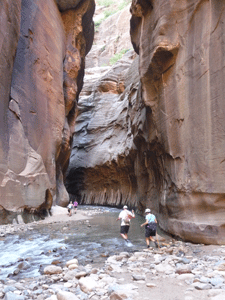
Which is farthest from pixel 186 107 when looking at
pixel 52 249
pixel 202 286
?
pixel 52 249

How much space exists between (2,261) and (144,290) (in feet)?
13.0

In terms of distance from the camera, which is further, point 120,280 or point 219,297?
point 120,280

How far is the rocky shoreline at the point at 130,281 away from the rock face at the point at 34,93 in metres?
7.65

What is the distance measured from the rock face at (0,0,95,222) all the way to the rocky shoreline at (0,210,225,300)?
25.1 feet

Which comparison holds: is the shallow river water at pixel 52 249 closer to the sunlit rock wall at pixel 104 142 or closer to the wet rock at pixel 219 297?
the wet rock at pixel 219 297

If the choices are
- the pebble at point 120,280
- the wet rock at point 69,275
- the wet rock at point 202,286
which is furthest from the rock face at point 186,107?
the wet rock at point 69,275

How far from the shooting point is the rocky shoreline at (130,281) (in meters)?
3.76

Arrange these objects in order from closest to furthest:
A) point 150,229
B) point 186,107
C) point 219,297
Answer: point 219,297
point 150,229
point 186,107

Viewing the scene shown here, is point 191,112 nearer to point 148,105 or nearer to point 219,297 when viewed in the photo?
point 148,105

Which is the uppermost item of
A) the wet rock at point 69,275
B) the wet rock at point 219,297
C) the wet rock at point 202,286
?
the wet rock at point 219,297

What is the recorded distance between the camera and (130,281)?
453cm

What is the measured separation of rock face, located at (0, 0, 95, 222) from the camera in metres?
12.1

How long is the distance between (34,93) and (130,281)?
13488mm

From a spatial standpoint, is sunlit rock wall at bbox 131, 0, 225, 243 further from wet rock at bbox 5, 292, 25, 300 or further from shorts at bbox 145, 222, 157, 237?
wet rock at bbox 5, 292, 25, 300
